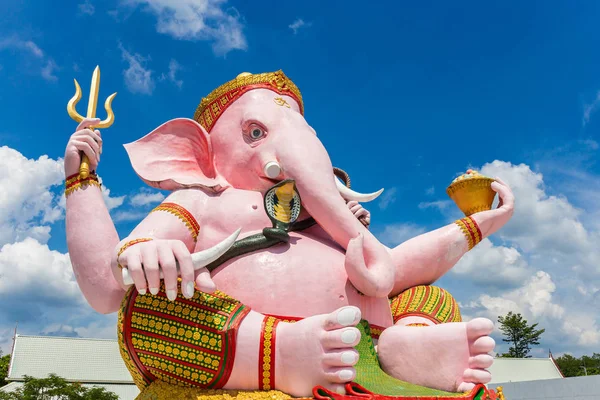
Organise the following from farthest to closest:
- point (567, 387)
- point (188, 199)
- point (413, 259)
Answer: point (567, 387), point (413, 259), point (188, 199)

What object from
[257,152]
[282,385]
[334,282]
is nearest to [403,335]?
[334,282]

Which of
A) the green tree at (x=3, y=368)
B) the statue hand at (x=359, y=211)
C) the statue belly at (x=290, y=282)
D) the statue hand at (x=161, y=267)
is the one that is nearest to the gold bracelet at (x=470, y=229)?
the statue hand at (x=359, y=211)

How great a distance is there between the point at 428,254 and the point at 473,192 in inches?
22.1

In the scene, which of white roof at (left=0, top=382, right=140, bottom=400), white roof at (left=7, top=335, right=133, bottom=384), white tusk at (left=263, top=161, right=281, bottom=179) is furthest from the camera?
white roof at (left=7, top=335, right=133, bottom=384)

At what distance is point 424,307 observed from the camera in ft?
11.8

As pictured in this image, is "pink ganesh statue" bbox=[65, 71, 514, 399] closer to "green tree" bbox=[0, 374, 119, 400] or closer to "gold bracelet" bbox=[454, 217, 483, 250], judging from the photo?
"gold bracelet" bbox=[454, 217, 483, 250]

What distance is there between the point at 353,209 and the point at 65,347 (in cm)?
2059

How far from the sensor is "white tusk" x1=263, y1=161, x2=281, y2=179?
346 cm

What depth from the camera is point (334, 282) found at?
3197mm

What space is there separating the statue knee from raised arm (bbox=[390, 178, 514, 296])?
0.09m

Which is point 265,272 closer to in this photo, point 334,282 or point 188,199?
point 334,282

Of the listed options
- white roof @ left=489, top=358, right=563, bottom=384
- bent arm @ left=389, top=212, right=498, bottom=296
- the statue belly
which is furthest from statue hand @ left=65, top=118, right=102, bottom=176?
white roof @ left=489, top=358, right=563, bottom=384

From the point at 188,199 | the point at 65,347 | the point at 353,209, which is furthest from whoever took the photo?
the point at 65,347

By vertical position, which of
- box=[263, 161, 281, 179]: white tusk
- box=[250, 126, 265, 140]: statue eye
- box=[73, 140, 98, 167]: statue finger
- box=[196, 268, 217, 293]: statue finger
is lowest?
box=[196, 268, 217, 293]: statue finger
